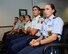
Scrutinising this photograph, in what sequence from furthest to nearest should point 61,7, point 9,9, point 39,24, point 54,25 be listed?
point 61,7
point 9,9
point 39,24
point 54,25

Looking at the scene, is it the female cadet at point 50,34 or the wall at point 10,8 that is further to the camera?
the wall at point 10,8

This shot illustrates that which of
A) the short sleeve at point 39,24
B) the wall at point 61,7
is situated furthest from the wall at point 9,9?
the short sleeve at point 39,24

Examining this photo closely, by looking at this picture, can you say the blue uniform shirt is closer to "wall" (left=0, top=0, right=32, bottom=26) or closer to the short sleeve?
Answer: the short sleeve

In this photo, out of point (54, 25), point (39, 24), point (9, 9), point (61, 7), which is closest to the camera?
point (54, 25)

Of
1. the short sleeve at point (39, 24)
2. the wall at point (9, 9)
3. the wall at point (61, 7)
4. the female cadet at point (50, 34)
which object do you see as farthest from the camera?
the wall at point (61, 7)

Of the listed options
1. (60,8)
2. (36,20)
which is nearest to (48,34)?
(36,20)

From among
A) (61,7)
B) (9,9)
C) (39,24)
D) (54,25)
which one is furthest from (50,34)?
(61,7)

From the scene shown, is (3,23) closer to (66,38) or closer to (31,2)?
(31,2)

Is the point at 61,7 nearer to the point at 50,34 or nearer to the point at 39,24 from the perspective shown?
the point at 39,24

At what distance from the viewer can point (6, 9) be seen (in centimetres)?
691

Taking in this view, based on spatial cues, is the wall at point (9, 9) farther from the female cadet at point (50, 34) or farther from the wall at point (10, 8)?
the female cadet at point (50, 34)

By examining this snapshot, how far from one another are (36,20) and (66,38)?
1.10m

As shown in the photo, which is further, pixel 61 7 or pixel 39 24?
pixel 61 7

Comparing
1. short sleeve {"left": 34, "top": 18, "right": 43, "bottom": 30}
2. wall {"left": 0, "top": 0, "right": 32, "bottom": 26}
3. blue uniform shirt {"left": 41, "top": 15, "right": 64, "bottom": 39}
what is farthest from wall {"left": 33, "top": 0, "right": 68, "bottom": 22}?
blue uniform shirt {"left": 41, "top": 15, "right": 64, "bottom": 39}
